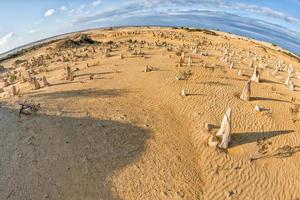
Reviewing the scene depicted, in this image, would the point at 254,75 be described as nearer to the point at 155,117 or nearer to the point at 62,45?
the point at 155,117

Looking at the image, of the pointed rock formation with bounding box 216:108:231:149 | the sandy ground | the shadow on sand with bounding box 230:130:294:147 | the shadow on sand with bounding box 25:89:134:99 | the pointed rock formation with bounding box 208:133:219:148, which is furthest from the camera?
the shadow on sand with bounding box 25:89:134:99

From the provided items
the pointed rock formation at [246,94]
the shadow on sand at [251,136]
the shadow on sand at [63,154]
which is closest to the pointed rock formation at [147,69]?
the pointed rock formation at [246,94]

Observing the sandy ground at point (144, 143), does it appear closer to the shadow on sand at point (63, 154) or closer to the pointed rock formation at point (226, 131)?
the shadow on sand at point (63, 154)

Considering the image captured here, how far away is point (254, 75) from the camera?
23359mm

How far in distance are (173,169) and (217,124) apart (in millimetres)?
3749

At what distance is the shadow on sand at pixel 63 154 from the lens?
12.0 m

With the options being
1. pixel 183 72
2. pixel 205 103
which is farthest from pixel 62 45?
pixel 205 103

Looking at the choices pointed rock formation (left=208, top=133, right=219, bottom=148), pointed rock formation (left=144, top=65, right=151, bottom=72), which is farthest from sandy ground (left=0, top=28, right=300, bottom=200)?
pointed rock formation (left=144, top=65, right=151, bottom=72)

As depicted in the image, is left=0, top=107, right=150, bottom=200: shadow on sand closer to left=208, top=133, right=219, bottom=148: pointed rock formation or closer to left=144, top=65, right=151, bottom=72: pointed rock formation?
left=208, top=133, right=219, bottom=148: pointed rock formation

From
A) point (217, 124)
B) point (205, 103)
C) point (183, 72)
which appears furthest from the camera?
point (183, 72)

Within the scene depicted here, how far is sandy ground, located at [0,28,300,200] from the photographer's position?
1247 centimetres

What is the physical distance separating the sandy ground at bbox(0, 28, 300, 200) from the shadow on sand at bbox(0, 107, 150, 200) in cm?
3

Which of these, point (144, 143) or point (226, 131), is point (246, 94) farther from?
point (144, 143)

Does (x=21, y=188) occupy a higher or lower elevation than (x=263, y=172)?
higher
